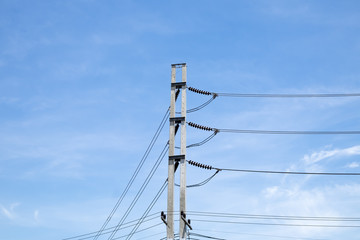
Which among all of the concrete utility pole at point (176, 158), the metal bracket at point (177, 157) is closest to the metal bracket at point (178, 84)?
the concrete utility pole at point (176, 158)

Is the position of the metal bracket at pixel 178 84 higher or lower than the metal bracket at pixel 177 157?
higher

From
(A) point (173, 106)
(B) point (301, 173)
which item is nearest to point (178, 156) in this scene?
(A) point (173, 106)

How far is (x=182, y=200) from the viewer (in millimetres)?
22766

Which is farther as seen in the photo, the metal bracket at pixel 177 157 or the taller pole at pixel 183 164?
the metal bracket at pixel 177 157

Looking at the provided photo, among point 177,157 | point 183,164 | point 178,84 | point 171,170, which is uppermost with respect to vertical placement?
point 178,84

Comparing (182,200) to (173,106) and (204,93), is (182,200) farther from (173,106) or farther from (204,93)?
(204,93)

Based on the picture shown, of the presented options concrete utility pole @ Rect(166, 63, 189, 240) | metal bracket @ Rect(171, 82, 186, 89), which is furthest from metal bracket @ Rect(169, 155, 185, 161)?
metal bracket @ Rect(171, 82, 186, 89)

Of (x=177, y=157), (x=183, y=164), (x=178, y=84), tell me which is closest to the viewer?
(x=183, y=164)

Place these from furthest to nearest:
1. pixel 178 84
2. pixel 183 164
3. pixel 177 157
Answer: pixel 178 84
pixel 177 157
pixel 183 164

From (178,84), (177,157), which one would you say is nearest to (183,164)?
(177,157)

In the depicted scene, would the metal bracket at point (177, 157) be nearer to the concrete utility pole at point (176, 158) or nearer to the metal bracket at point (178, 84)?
the concrete utility pole at point (176, 158)

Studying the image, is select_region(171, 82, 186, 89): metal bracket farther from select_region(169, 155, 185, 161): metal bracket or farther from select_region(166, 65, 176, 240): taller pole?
select_region(169, 155, 185, 161): metal bracket

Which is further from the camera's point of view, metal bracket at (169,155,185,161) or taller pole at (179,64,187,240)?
metal bracket at (169,155,185,161)

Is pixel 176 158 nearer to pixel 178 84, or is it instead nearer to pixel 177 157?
pixel 177 157
